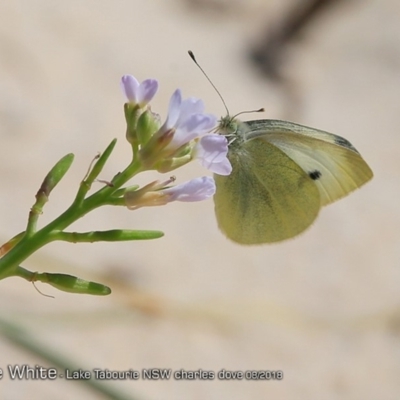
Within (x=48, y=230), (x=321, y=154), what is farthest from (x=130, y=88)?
(x=321, y=154)

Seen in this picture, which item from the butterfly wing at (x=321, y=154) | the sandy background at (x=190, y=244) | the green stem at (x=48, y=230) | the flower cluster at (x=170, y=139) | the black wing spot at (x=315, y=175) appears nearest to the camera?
the green stem at (x=48, y=230)

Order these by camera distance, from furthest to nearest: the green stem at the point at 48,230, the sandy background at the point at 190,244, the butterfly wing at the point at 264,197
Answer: the sandy background at the point at 190,244 → the butterfly wing at the point at 264,197 → the green stem at the point at 48,230

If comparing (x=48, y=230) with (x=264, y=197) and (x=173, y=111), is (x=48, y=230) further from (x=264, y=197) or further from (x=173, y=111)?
(x=264, y=197)

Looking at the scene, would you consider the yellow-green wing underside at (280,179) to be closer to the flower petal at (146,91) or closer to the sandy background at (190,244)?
the flower petal at (146,91)

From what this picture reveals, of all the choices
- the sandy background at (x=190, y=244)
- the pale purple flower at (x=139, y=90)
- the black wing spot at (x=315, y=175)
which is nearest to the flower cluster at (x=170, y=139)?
the pale purple flower at (x=139, y=90)

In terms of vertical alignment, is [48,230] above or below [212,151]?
below

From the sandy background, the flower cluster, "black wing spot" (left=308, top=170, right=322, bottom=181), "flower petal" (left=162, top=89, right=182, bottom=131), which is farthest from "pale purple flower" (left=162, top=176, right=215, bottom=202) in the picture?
the sandy background

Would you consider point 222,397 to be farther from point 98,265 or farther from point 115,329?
point 98,265
